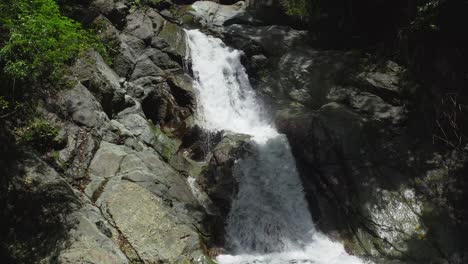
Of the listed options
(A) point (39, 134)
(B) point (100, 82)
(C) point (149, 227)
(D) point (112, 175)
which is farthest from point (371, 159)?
(A) point (39, 134)

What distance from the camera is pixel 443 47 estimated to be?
45.8 ft

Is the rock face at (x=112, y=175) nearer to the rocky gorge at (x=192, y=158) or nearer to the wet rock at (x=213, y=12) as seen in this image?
the rocky gorge at (x=192, y=158)

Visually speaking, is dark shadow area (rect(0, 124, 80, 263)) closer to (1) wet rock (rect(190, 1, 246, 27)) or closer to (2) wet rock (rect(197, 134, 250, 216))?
(2) wet rock (rect(197, 134, 250, 216))

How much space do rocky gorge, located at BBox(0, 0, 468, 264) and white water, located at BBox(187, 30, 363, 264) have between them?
1.34ft

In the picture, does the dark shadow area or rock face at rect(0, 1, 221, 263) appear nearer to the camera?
the dark shadow area

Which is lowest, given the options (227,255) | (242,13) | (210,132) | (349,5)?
(227,255)

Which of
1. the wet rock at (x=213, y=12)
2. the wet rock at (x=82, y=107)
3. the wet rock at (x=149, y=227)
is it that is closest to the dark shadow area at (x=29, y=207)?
the wet rock at (x=149, y=227)

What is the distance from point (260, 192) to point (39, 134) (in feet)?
24.1

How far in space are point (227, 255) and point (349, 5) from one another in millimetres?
13948

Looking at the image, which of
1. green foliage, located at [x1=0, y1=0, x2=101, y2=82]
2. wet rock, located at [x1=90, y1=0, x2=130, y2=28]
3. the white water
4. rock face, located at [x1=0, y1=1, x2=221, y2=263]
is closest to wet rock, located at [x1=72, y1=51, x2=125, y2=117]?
rock face, located at [x1=0, y1=1, x2=221, y2=263]

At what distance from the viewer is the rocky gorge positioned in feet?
25.3

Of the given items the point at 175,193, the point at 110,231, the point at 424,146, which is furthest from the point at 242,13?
the point at 110,231

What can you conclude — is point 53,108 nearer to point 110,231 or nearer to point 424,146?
point 110,231

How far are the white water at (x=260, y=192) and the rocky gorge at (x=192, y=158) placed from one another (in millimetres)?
408
